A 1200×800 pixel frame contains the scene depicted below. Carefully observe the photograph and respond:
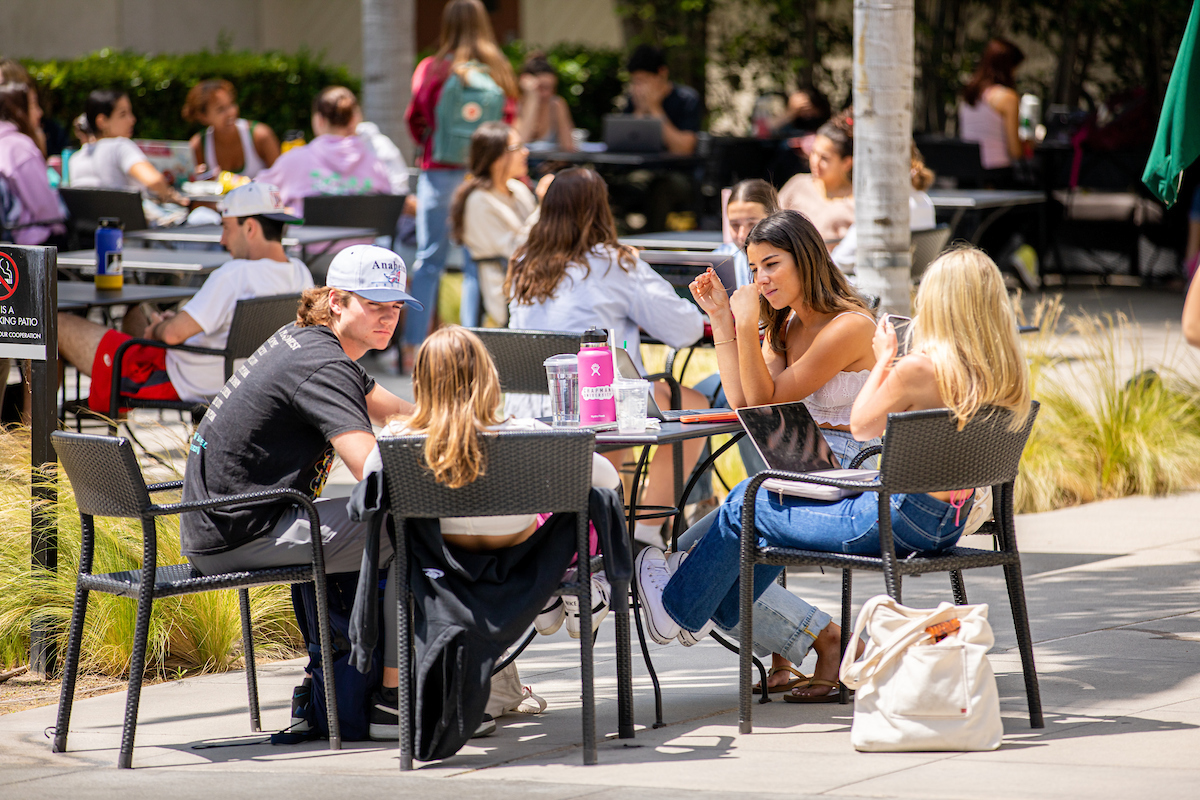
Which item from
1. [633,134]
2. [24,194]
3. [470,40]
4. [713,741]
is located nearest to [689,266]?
[713,741]

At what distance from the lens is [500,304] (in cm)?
983

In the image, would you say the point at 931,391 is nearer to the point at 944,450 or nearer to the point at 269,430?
the point at 944,450

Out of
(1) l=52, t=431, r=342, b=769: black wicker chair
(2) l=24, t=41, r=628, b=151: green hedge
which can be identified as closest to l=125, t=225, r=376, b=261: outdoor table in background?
(1) l=52, t=431, r=342, b=769: black wicker chair

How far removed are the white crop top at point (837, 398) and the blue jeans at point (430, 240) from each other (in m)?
5.21

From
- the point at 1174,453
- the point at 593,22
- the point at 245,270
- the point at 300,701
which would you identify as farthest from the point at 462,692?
the point at 593,22

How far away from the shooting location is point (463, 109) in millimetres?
10078

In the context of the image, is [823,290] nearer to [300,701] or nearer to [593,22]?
[300,701]

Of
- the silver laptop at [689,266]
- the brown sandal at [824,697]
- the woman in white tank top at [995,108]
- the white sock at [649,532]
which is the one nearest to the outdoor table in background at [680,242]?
the silver laptop at [689,266]

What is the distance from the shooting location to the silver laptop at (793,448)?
168 inches

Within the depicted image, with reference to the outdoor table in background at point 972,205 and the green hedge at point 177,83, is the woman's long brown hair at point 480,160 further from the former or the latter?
the green hedge at point 177,83

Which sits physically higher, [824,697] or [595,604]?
[595,604]

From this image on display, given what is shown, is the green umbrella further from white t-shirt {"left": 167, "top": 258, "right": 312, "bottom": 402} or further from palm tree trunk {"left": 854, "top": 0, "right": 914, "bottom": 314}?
white t-shirt {"left": 167, "top": 258, "right": 312, "bottom": 402}

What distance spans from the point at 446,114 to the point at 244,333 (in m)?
3.92

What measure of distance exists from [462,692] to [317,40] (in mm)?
19911
